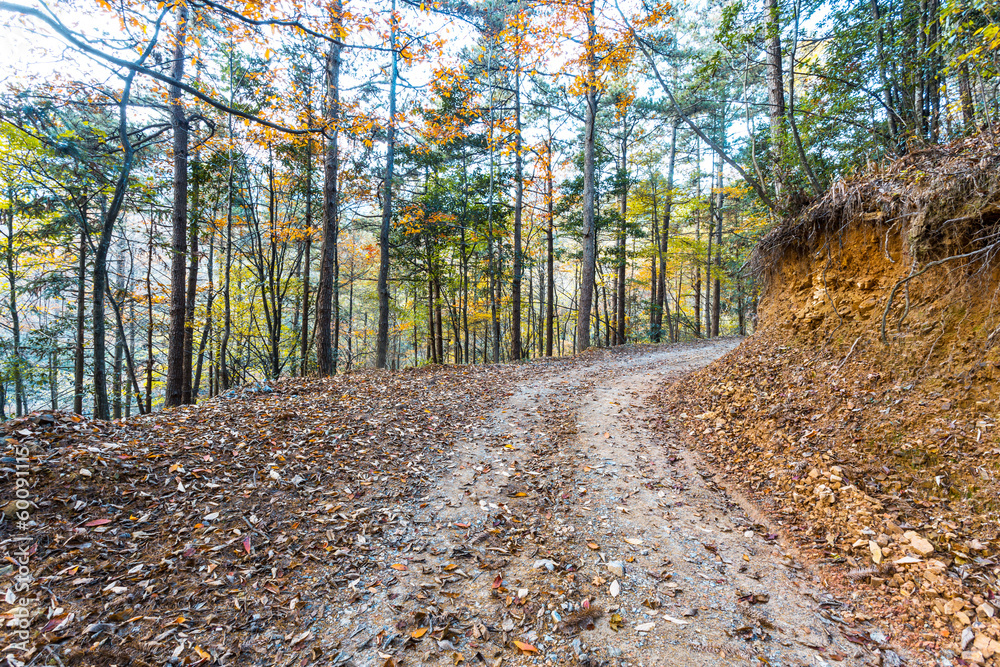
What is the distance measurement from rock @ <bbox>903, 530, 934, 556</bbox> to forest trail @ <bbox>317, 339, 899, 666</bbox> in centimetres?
73

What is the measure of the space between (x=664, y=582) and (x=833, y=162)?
7223mm

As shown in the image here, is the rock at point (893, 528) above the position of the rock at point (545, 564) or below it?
above

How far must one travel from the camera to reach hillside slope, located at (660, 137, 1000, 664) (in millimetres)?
2631

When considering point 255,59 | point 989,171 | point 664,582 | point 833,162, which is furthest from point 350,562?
point 255,59

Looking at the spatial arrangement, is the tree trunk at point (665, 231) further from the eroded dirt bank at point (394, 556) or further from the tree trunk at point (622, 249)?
the eroded dirt bank at point (394, 556)

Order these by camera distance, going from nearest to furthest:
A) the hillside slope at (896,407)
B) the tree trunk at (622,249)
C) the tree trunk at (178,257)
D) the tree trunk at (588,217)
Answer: the hillside slope at (896,407) → the tree trunk at (178,257) → the tree trunk at (588,217) → the tree trunk at (622,249)

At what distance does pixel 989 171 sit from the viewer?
356 cm

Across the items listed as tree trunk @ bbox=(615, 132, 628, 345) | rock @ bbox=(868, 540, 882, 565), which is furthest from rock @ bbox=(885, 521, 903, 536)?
tree trunk @ bbox=(615, 132, 628, 345)

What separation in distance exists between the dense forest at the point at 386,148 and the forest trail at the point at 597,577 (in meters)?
4.04

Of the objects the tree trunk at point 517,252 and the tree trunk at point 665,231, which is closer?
the tree trunk at point 517,252

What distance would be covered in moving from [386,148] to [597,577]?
12681 millimetres

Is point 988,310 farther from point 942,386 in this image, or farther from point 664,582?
point 664,582

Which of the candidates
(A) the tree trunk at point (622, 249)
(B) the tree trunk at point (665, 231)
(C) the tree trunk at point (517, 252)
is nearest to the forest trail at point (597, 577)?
Result: (C) the tree trunk at point (517, 252)

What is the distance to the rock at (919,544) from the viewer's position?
272 centimetres
